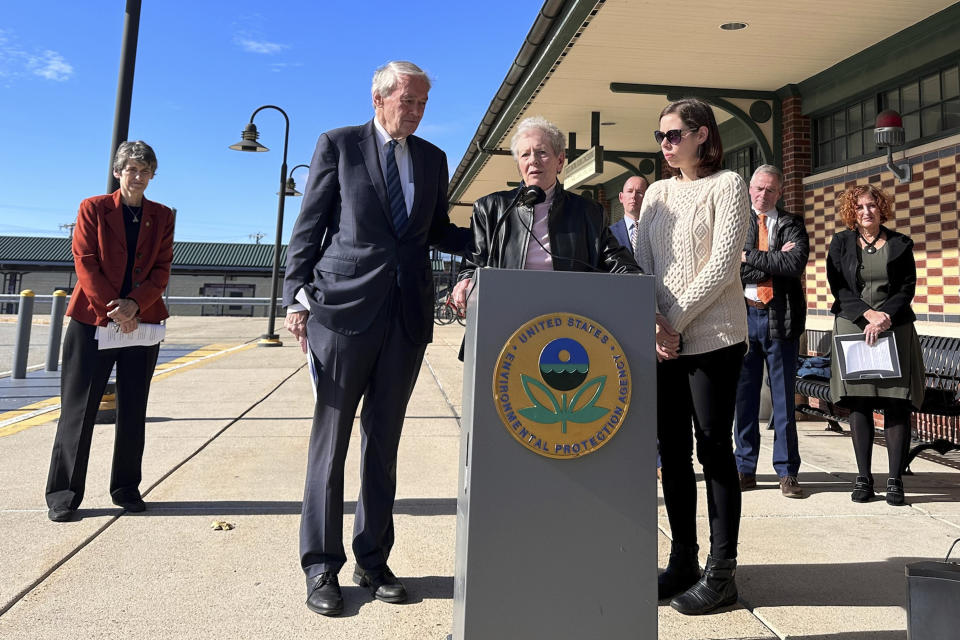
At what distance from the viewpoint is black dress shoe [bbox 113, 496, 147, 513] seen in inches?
149

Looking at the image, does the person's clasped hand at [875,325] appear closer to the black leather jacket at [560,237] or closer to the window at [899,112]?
the black leather jacket at [560,237]

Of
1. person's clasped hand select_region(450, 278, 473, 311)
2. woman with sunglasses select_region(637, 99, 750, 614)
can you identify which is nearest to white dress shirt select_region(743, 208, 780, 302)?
woman with sunglasses select_region(637, 99, 750, 614)

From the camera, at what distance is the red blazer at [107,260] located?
3.71 metres

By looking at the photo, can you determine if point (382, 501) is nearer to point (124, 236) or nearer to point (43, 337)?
point (124, 236)

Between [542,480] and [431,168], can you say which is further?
[431,168]

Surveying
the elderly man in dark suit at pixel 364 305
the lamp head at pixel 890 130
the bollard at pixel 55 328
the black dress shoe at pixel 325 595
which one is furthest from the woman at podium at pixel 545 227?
the bollard at pixel 55 328

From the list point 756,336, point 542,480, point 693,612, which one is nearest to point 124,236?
point 542,480

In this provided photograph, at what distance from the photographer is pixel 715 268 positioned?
2656 millimetres

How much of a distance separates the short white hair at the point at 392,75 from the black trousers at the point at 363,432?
835 millimetres

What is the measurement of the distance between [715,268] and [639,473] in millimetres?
938

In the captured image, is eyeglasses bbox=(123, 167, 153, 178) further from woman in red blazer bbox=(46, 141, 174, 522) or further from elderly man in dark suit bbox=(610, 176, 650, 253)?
elderly man in dark suit bbox=(610, 176, 650, 253)

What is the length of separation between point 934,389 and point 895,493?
1.14 metres

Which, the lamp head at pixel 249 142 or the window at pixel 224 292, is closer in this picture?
the lamp head at pixel 249 142

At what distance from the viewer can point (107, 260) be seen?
148 inches
